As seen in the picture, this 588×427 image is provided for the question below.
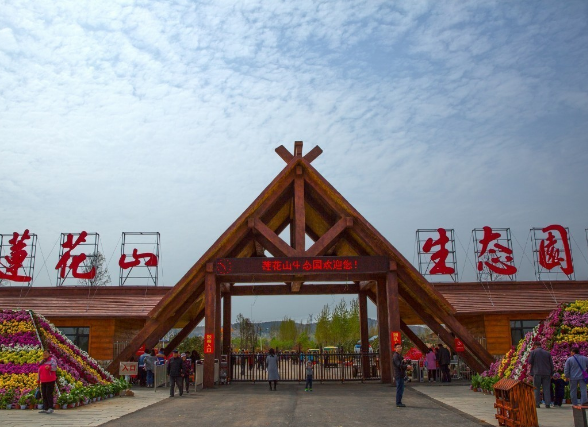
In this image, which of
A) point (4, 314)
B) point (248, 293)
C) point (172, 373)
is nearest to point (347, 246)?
point (248, 293)

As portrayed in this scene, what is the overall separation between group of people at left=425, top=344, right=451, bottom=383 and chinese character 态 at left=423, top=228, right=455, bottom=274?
588cm

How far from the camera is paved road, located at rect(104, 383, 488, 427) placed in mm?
Answer: 12266

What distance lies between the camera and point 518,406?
11.2m

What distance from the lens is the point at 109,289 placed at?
27922 mm

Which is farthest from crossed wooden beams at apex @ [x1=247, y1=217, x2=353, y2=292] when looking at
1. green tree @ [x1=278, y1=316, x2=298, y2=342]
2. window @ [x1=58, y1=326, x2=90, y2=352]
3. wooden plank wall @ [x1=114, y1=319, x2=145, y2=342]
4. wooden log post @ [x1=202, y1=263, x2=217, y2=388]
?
green tree @ [x1=278, y1=316, x2=298, y2=342]

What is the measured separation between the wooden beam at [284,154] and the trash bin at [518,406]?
1363 centimetres

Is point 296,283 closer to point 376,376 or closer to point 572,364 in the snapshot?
point 376,376

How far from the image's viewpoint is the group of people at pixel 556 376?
13.8 metres

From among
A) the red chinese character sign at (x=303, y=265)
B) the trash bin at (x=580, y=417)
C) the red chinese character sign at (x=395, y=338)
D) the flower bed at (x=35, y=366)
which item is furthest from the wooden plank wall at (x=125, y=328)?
the trash bin at (x=580, y=417)

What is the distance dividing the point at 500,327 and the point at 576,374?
11360mm

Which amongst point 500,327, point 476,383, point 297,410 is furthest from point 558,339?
point 500,327

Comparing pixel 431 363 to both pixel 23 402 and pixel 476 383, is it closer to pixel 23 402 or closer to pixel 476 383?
pixel 476 383

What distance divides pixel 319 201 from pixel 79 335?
12.9 meters

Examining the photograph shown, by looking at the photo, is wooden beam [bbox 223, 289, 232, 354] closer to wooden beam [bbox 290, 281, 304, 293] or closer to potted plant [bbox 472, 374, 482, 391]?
wooden beam [bbox 290, 281, 304, 293]
